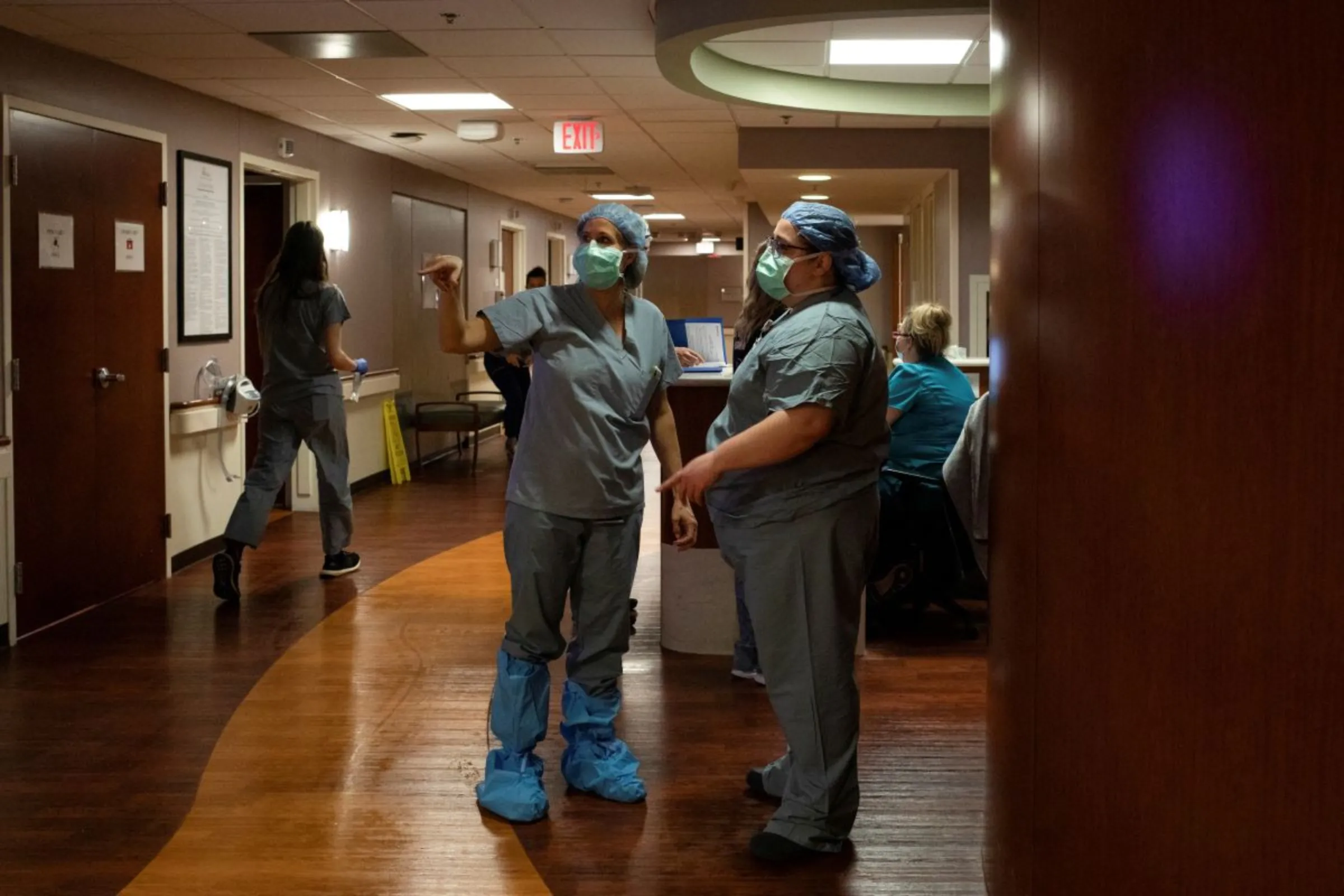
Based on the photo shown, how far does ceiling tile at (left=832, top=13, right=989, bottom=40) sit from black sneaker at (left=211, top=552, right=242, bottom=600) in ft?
10.9

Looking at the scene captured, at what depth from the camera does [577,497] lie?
129 inches

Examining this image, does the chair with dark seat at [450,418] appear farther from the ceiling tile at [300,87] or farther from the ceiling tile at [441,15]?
the ceiling tile at [441,15]

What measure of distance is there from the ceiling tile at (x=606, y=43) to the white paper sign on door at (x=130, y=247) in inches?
80.0

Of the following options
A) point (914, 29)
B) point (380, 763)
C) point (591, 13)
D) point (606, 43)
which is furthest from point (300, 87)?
point (380, 763)

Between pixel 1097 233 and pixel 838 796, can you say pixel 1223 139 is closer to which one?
pixel 1097 233

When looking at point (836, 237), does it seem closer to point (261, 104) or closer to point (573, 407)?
point (573, 407)

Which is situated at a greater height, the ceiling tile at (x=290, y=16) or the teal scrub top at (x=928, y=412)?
the ceiling tile at (x=290, y=16)

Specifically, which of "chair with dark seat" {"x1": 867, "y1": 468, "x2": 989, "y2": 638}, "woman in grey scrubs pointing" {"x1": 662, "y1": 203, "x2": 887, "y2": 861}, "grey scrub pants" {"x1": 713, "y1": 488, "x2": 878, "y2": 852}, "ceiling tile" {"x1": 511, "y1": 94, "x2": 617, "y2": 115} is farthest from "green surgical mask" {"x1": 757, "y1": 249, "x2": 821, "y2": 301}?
"ceiling tile" {"x1": 511, "y1": 94, "x2": 617, "y2": 115}

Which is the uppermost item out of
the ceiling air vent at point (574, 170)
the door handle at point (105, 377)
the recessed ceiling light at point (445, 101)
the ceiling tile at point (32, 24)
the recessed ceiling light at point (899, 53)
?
the ceiling air vent at point (574, 170)

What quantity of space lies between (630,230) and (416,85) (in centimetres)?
381

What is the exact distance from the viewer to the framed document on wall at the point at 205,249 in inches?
266

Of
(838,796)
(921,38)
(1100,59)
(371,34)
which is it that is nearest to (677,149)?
(921,38)

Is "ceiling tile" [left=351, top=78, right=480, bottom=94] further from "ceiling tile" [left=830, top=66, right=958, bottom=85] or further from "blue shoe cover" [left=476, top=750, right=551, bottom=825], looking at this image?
"blue shoe cover" [left=476, top=750, right=551, bottom=825]

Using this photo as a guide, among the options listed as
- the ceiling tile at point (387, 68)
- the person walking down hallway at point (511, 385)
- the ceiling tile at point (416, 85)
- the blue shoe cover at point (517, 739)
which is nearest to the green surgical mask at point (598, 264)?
the blue shoe cover at point (517, 739)
